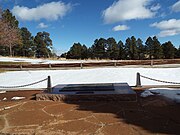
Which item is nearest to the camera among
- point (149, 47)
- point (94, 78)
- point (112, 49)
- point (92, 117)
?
point (92, 117)

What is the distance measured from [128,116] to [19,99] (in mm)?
4475

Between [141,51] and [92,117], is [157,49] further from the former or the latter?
[92,117]

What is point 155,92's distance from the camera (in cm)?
758

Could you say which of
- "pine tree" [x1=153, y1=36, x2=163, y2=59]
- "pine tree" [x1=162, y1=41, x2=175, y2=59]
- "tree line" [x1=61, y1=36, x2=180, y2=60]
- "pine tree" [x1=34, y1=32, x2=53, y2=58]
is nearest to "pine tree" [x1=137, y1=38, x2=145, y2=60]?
"tree line" [x1=61, y1=36, x2=180, y2=60]

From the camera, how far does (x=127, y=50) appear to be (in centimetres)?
5550

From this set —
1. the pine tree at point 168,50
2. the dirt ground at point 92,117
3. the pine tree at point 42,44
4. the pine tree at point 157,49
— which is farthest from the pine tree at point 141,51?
the dirt ground at point 92,117

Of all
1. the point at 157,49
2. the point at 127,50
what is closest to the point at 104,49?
the point at 127,50

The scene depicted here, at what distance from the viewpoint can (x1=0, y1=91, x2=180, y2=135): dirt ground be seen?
4188 mm

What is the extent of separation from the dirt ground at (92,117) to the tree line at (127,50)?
152ft

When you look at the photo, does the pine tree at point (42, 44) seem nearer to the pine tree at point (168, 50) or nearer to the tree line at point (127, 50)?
the tree line at point (127, 50)

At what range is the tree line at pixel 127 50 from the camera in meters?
49.8

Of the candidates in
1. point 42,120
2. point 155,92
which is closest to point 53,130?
point 42,120

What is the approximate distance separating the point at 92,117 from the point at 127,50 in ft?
171

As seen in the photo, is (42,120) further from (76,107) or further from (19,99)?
(19,99)
